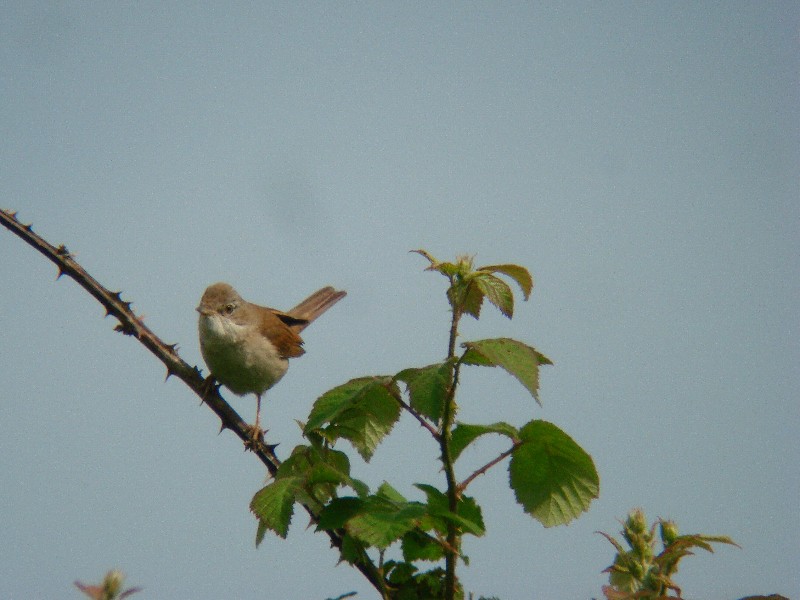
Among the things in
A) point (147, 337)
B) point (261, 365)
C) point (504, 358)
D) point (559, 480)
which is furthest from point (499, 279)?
point (261, 365)

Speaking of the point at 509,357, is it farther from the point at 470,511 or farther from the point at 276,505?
the point at 276,505

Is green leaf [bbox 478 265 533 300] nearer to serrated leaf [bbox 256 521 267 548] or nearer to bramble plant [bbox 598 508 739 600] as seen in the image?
bramble plant [bbox 598 508 739 600]

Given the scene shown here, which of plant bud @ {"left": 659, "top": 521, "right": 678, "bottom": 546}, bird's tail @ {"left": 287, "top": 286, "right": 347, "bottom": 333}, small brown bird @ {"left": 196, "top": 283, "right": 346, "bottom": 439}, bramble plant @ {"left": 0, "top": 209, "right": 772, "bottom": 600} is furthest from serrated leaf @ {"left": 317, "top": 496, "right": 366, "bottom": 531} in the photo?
bird's tail @ {"left": 287, "top": 286, "right": 347, "bottom": 333}

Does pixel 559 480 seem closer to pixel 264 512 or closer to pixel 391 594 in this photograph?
pixel 391 594

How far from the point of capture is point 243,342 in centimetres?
586

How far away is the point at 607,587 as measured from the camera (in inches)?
71.7

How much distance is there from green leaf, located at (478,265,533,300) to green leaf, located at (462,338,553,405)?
0.24m

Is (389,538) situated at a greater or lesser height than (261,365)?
lesser

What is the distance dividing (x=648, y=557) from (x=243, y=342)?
14.1ft

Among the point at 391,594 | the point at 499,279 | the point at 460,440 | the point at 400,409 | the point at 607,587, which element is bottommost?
the point at 607,587

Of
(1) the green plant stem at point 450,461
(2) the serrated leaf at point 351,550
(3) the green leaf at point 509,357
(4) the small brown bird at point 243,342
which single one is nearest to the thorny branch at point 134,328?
(2) the serrated leaf at point 351,550

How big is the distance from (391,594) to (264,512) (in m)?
0.42

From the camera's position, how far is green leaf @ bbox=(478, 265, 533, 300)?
2098 millimetres

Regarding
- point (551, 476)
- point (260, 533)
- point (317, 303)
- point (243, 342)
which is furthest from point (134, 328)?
point (317, 303)
